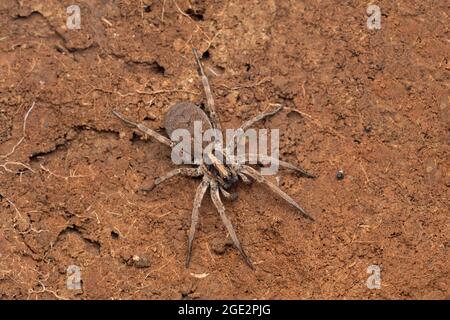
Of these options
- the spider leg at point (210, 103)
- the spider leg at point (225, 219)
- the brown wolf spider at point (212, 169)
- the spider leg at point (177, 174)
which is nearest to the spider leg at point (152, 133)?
the brown wolf spider at point (212, 169)

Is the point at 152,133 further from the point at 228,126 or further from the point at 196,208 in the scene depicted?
the point at 196,208

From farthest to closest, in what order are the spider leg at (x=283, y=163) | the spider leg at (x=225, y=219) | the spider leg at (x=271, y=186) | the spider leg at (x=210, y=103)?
1. the spider leg at (x=210, y=103)
2. the spider leg at (x=283, y=163)
3. the spider leg at (x=271, y=186)
4. the spider leg at (x=225, y=219)

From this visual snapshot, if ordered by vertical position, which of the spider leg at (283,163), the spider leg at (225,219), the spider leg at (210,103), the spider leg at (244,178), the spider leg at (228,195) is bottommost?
the spider leg at (225,219)

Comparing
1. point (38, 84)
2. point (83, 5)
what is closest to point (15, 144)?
point (38, 84)

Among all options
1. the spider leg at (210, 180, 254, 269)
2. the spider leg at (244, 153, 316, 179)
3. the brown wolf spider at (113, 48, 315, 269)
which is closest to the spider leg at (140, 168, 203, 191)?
the brown wolf spider at (113, 48, 315, 269)

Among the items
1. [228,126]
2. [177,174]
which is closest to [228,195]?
[177,174]

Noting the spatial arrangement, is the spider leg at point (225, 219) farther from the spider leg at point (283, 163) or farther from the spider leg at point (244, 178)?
the spider leg at point (283, 163)
